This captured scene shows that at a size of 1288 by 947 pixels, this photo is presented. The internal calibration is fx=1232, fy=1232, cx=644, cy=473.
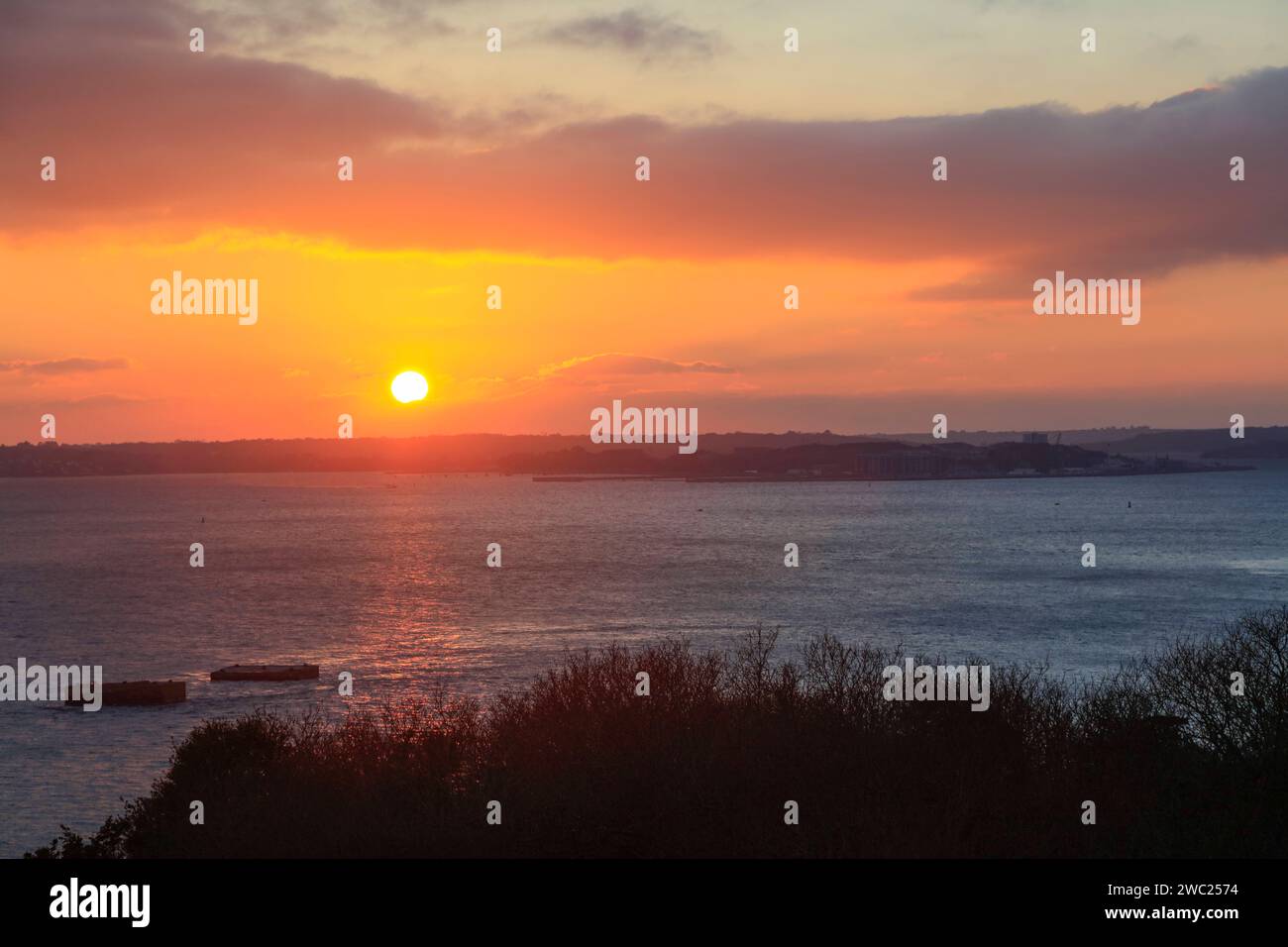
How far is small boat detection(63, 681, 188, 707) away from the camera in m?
60.7

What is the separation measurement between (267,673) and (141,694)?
291 inches

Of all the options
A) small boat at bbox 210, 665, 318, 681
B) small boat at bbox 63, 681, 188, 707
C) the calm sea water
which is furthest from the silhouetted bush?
small boat at bbox 210, 665, 318, 681

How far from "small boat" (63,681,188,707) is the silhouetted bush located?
34061 millimetres

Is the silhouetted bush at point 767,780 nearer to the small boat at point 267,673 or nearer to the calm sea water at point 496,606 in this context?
the calm sea water at point 496,606

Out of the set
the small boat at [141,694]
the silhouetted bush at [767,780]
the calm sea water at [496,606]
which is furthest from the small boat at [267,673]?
the silhouetted bush at [767,780]

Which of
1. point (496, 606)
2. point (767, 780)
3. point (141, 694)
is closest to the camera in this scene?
point (767, 780)

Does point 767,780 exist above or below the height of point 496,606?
above

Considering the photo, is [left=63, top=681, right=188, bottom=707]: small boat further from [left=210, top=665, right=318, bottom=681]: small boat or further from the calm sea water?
[left=210, top=665, right=318, bottom=681]: small boat

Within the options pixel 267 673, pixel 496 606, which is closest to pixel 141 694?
pixel 267 673

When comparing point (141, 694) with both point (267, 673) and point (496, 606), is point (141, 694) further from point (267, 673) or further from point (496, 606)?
point (496, 606)

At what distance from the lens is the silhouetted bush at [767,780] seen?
1911cm

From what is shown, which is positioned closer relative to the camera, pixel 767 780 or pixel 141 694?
pixel 767 780

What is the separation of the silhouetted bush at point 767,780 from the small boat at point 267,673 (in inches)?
1505

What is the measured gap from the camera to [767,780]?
2077 cm
